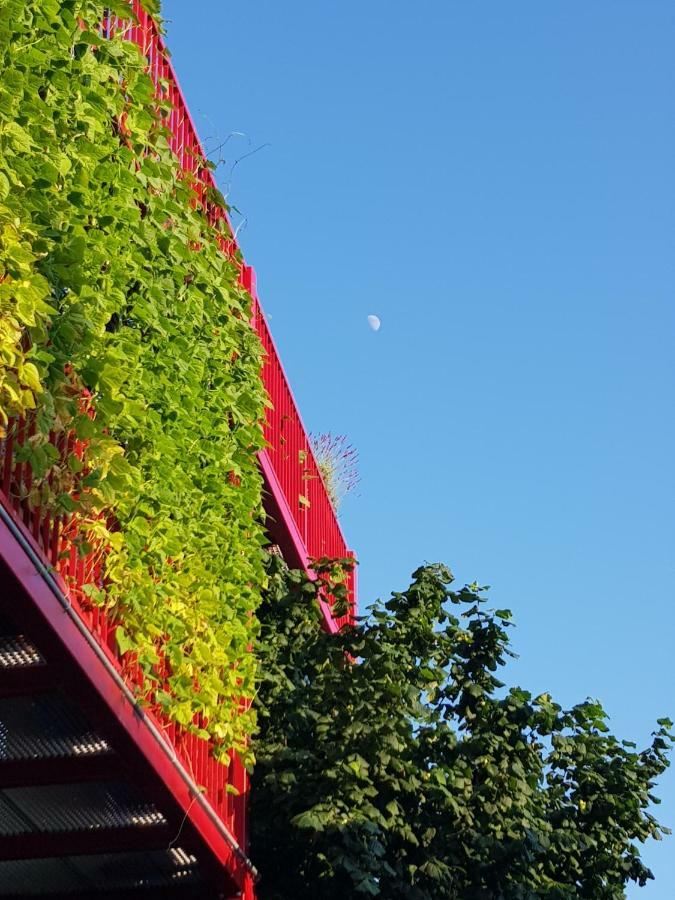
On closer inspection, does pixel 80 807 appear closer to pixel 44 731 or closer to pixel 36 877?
pixel 44 731

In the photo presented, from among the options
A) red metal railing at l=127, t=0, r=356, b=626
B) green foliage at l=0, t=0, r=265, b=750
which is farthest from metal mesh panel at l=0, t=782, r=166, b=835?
red metal railing at l=127, t=0, r=356, b=626

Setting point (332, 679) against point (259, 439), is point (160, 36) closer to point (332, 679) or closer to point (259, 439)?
point (259, 439)

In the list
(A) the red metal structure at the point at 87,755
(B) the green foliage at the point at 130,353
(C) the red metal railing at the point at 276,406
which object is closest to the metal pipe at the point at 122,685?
(A) the red metal structure at the point at 87,755

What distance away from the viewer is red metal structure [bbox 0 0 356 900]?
5.27 meters

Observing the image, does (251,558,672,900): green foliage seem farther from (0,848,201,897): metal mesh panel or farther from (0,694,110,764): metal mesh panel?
(0,694,110,764): metal mesh panel

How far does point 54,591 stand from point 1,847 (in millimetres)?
2388

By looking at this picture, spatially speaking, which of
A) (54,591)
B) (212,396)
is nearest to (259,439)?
(212,396)

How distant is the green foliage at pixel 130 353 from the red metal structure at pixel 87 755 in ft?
0.55

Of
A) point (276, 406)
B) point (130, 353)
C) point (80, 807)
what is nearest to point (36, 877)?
point (80, 807)

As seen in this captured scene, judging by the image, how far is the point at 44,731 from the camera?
244 inches

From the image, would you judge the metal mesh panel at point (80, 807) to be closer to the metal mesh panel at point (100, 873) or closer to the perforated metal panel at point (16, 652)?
the metal mesh panel at point (100, 873)

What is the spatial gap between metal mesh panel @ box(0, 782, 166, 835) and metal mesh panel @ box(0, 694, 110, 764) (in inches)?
15.2

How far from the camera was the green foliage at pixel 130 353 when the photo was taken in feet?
17.1

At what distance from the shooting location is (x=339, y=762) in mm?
8664
